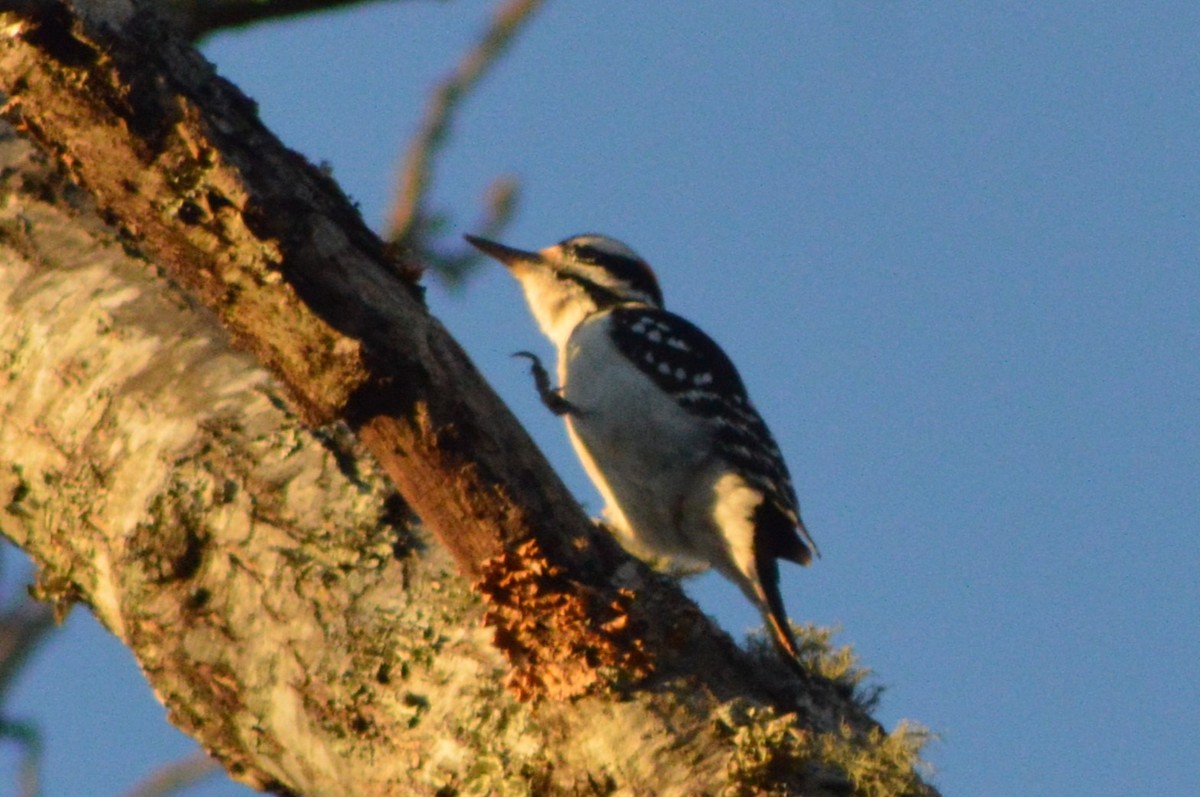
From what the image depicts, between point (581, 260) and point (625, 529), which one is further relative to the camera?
point (581, 260)

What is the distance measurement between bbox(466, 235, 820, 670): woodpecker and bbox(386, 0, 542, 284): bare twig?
50 centimetres

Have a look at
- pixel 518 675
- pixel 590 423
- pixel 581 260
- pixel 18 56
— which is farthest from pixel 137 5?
pixel 581 260

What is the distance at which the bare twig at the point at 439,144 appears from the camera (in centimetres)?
486

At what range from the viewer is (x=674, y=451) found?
5.34 m

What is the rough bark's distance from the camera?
2643 millimetres

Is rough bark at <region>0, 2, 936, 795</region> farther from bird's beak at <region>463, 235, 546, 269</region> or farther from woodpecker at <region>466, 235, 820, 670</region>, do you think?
bird's beak at <region>463, 235, 546, 269</region>

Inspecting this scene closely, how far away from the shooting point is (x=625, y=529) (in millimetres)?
5371

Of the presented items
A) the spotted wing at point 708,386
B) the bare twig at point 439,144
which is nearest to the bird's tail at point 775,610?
the spotted wing at point 708,386

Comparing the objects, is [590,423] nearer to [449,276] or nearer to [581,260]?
[449,276]

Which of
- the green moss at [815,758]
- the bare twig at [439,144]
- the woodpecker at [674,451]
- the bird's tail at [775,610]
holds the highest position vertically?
the bare twig at [439,144]

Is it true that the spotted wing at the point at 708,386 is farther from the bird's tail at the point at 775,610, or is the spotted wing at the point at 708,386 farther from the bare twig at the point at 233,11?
the bare twig at the point at 233,11

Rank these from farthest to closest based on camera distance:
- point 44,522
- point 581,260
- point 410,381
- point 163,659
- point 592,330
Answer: point 581,260, point 592,330, point 44,522, point 163,659, point 410,381

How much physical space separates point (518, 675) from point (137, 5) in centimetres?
169

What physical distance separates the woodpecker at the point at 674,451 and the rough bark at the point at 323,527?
2007 millimetres
